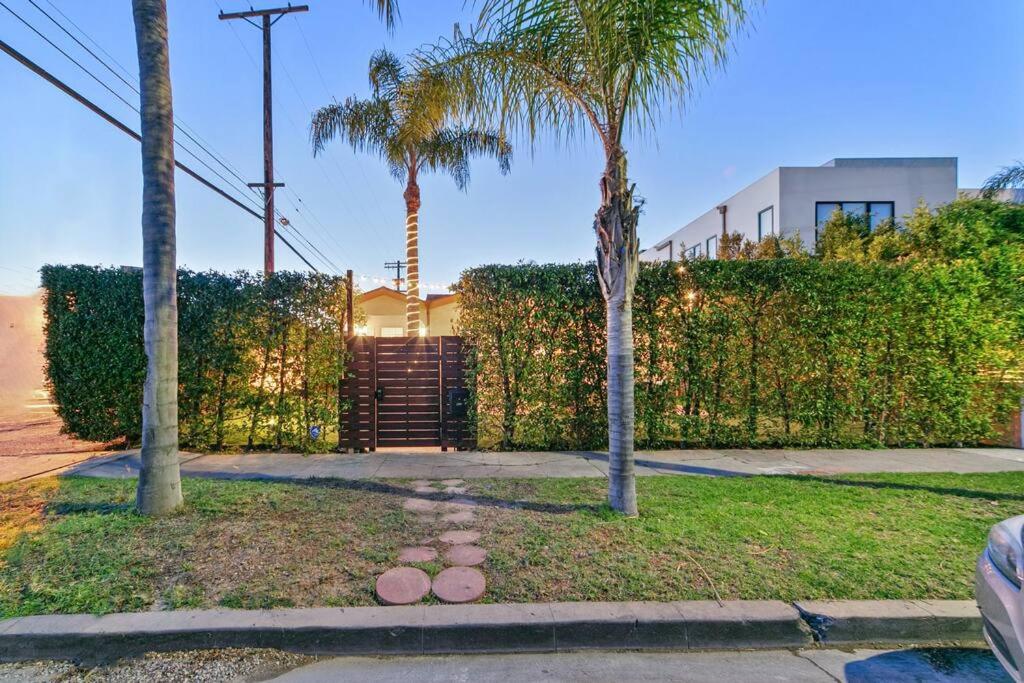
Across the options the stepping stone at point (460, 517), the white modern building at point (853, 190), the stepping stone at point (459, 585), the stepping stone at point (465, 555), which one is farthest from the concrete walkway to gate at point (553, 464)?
the white modern building at point (853, 190)

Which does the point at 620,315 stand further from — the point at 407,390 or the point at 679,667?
the point at 407,390

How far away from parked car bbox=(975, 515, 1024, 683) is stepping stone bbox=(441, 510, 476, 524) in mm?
3496

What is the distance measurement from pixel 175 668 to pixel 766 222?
24.7 m

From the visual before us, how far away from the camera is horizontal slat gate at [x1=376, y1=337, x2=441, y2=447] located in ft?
25.3

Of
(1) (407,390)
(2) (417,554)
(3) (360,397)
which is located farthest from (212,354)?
(2) (417,554)

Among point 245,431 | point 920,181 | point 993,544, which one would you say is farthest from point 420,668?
point 920,181

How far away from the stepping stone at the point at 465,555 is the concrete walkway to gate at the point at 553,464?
213 cm

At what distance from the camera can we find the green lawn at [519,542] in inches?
126

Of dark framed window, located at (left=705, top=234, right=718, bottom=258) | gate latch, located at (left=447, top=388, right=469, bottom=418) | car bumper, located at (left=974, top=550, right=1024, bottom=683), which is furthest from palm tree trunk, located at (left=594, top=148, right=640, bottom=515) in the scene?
dark framed window, located at (left=705, top=234, right=718, bottom=258)

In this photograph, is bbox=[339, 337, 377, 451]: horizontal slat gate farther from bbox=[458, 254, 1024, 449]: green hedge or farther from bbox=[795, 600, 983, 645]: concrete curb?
bbox=[795, 600, 983, 645]: concrete curb

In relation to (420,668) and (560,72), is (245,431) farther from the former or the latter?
(560,72)

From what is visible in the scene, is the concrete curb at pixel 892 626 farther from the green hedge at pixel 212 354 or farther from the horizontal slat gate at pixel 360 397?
the green hedge at pixel 212 354

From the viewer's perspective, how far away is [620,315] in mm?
4473

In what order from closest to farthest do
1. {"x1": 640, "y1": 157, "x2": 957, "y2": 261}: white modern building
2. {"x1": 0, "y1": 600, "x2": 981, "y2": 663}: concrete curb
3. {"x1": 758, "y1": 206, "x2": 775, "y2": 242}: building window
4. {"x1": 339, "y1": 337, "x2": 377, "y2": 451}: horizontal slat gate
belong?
{"x1": 0, "y1": 600, "x2": 981, "y2": 663}: concrete curb → {"x1": 339, "y1": 337, "x2": 377, "y2": 451}: horizontal slat gate → {"x1": 640, "y1": 157, "x2": 957, "y2": 261}: white modern building → {"x1": 758, "y1": 206, "x2": 775, "y2": 242}: building window
